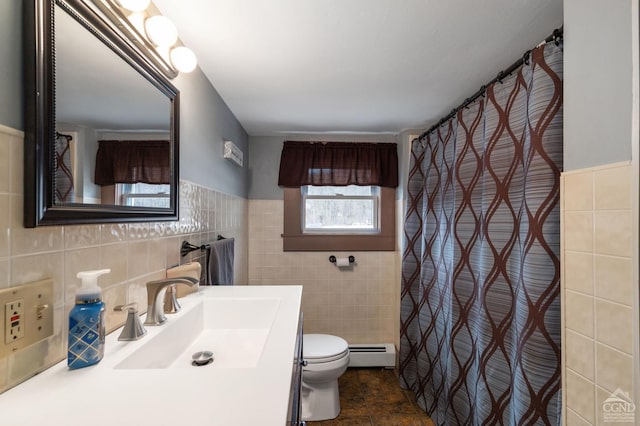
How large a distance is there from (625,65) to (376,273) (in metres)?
2.20

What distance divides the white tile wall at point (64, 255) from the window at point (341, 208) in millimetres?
1540

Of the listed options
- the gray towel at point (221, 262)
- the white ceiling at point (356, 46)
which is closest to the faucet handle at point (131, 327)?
the gray towel at point (221, 262)

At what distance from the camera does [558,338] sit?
39.5 inches

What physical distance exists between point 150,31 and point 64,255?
30.6 inches

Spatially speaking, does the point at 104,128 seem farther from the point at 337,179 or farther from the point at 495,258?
the point at 337,179

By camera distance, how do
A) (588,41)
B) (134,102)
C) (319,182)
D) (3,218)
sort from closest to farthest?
1. (3,218)
2. (588,41)
3. (134,102)
4. (319,182)

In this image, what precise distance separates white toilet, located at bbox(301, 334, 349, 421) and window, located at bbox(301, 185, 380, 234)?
1135 mm

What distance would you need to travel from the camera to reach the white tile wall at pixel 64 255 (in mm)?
574

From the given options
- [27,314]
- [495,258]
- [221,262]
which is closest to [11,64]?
[27,314]

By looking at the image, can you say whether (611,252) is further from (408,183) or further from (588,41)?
(408,183)

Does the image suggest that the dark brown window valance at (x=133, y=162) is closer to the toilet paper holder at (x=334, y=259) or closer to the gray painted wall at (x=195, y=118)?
the gray painted wall at (x=195, y=118)

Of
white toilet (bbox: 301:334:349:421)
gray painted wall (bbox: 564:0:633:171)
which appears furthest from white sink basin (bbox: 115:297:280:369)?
gray painted wall (bbox: 564:0:633:171)

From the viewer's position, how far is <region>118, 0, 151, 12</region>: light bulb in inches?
34.7

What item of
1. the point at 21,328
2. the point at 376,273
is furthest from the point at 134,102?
the point at 376,273
